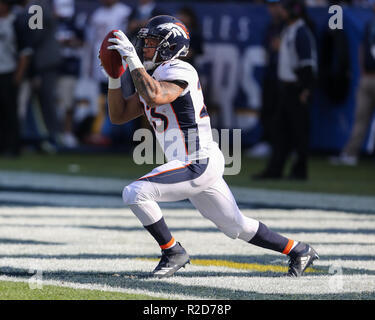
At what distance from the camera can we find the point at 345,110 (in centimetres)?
1573

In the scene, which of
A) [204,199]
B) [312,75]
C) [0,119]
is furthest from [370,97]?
[204,199]

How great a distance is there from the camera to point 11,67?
49.1 feet

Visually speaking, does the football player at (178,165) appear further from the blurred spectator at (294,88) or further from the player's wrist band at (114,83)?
the blurred spectator at (294,88)

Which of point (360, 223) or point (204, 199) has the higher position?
point (204, 199)

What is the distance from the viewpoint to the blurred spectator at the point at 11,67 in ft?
48.1

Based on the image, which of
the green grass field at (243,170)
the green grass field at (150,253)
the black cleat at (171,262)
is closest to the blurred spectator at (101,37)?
the green grass field at (243,170)

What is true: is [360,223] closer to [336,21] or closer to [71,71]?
[336,21]

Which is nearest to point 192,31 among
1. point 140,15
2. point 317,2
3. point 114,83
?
point 140,15

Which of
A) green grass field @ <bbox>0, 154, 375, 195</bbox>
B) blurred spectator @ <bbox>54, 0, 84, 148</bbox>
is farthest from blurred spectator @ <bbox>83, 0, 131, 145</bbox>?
green grass field @ <bbox>0, 154, 375, 195</bbox>

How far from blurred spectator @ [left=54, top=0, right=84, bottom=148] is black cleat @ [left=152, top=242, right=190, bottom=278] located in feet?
37.3

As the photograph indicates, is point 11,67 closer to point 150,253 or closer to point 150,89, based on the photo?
point 150,253

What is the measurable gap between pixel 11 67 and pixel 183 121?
9.40m

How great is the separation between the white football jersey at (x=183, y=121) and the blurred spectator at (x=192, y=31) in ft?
29.9

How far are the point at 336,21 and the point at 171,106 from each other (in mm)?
9461
